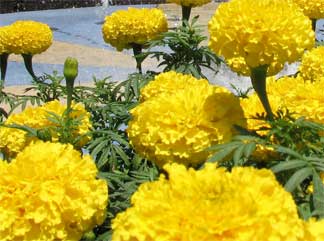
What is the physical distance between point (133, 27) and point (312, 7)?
0.75 m

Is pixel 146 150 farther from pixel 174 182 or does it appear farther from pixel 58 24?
pixel 58 24

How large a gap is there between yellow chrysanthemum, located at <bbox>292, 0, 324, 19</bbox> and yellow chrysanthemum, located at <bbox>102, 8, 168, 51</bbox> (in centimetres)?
59

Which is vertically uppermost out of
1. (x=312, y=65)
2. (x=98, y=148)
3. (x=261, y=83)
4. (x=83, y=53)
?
(x=261, y=83)

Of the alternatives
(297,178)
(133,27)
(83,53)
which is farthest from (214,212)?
(83,53)

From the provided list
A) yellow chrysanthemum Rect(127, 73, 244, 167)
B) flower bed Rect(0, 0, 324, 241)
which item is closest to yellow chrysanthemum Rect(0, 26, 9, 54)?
flower bed Rect(0, 0, 324, 241)

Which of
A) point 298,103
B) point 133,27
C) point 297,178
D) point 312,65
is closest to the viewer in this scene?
point 297,178

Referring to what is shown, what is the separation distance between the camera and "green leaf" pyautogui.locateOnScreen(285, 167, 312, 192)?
1.00m

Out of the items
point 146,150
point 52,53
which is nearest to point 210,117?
point 146,150

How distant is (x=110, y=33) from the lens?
8.10ft

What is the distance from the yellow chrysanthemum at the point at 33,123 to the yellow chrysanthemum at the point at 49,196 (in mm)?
370

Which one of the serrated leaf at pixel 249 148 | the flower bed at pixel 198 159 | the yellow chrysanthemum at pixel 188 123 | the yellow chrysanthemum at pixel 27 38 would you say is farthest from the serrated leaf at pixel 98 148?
the yellow chrysanthemum at pixel 27 38

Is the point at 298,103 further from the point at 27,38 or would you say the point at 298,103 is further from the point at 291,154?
the point at 27,38

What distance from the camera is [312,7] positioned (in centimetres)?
261

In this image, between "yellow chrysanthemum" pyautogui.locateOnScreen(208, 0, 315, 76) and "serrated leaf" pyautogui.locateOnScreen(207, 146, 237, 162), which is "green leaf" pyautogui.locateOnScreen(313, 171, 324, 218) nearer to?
"serrated leaf" pyautogui.locateOnScreen(207, 146, 237, 162)
